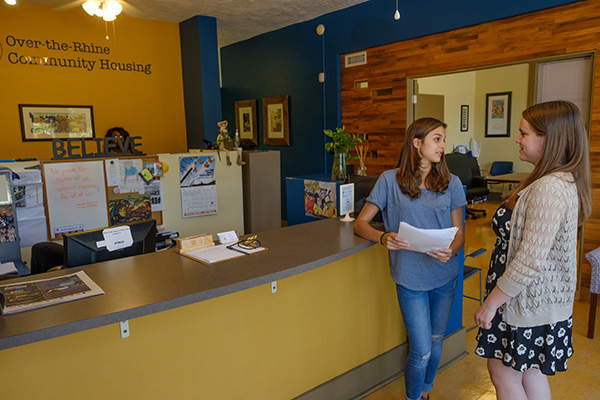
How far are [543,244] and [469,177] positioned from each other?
6185mm

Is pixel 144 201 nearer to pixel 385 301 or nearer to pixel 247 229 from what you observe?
pixel 247 229

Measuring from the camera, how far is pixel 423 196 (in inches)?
79.4

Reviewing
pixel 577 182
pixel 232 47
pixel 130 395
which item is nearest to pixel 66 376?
pixel 130 395

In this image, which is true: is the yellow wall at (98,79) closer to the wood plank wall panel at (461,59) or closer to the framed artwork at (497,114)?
the wood plank wall panel at (461,59)

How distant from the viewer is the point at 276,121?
7059mm

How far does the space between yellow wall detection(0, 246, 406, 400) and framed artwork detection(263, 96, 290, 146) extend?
4639 millimetres

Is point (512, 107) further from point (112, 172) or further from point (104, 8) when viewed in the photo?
point (112, 172)

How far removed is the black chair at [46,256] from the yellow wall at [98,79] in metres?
2.99

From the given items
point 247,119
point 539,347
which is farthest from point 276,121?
point 539,347

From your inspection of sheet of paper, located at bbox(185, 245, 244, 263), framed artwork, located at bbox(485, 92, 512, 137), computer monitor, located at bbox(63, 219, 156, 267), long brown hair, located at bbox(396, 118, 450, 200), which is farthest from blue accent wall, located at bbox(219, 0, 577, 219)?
framed artwork, located at bbox(485, 92, 512, 137)

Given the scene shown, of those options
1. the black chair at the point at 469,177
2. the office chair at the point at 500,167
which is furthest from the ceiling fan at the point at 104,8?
the office chair at the point at 500,167

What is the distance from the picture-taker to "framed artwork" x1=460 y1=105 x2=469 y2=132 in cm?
899

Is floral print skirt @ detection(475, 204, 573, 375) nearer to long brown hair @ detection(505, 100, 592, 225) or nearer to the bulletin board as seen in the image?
long brown hair @ detection(505, 100, 592, 225)

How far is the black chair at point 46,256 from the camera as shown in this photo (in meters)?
2.71
